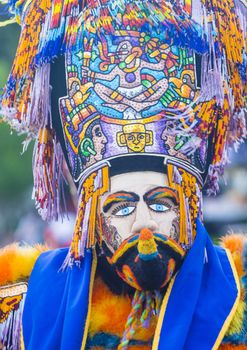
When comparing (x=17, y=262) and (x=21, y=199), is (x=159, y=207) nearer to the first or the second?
(x=17, y=262)

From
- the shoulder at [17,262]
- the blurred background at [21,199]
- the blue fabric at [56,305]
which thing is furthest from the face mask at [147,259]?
the blurred background at [21,199]

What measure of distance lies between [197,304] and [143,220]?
0.25 metres

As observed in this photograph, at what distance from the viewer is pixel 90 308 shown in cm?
195

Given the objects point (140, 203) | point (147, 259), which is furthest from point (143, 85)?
point (147, 259)

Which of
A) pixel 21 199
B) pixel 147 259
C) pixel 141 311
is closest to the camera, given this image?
pixel 147 259

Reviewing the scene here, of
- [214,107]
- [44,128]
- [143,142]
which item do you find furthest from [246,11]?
[44,128]

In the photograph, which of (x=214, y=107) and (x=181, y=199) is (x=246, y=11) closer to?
(x=214, y=107)

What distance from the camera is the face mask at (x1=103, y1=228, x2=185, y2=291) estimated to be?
1.81 meters

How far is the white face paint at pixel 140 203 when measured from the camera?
6.08 feet

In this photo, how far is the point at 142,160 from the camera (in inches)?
73.7

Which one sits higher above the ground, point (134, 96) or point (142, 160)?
point (134, 96)

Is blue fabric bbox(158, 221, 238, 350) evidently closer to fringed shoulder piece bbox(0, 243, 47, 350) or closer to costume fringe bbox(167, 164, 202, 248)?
costume fringe bbox(167, 164, 202, 248)

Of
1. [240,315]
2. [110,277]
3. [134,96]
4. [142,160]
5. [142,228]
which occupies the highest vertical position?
[134,96]

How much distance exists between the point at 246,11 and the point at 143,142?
465 millimetres
